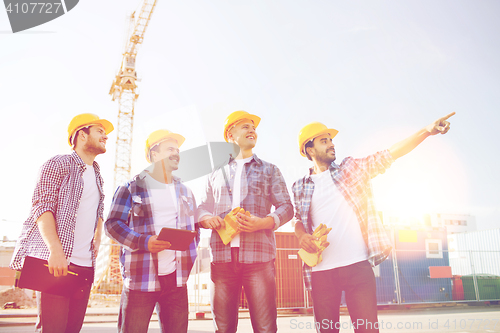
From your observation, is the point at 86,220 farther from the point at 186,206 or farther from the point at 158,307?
the point at 158,307

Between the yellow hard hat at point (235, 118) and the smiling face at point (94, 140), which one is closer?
the smiling face at point (94, 140)

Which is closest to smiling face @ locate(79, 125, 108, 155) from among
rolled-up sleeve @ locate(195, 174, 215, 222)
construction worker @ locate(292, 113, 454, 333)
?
rolled-up sleeve @ locate(195, 174, 215, 222)

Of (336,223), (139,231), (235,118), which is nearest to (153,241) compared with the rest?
(139,231)

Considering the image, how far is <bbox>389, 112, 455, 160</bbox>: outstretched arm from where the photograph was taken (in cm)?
278

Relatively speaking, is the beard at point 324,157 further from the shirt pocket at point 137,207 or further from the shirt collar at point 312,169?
the shirt pocket at point 137,207

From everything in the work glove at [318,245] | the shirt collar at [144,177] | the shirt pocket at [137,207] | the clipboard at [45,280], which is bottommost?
the clipboard at [45,280]

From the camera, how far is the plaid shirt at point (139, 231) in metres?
2.71

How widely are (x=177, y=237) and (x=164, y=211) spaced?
1.54 feet

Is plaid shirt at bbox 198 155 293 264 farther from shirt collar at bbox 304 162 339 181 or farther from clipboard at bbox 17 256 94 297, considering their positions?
clipboard at bbox 17 256 94 297

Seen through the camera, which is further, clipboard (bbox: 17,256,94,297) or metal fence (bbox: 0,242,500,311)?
metal fence (bbox: 0,242,500,311)

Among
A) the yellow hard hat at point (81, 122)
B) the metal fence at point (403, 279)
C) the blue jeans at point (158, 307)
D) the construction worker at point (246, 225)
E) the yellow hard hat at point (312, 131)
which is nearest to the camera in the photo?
the blue jeans at point (158, 307)

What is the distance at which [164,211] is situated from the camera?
9.75 ft

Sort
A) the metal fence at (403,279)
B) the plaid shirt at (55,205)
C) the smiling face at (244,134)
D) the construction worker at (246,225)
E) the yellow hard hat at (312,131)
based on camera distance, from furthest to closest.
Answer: the metal fence at (403,279) → the yellow hard hat at (312,131) → the smiling face at (244,134) → the construction worker at (246,225) → the plaid shirt at (55,205)

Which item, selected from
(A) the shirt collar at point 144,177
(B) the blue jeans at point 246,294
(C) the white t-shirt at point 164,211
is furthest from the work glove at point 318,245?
(A) the shirt collar at point 144,177
